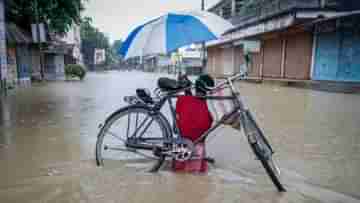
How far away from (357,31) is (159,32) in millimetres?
12515

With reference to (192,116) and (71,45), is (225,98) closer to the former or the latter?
(192,116)

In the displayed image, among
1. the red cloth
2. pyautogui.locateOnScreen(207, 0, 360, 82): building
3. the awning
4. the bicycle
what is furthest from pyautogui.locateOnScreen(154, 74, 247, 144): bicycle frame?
the awning

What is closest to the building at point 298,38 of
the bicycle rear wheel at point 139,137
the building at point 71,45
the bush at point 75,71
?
the bicycle rear wheel at point 139,137

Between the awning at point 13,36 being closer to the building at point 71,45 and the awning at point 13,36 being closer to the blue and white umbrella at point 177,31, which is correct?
the building at point 71,45

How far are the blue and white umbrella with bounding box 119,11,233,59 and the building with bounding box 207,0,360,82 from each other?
6730mm

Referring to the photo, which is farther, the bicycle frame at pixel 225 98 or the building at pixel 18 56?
the building at pixel 18 56

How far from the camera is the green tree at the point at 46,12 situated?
15.0 m

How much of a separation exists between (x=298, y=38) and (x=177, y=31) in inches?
577

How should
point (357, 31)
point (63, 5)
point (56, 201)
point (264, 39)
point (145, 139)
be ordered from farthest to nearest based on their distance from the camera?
1. point (264, 39)
2. point (63, 5)
3. point (357, 31)
4. point (145, 139)
5. point (56, 201)

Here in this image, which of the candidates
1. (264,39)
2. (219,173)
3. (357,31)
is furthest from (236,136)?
(264,39)

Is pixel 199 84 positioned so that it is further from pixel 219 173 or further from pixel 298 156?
pixel 298 156

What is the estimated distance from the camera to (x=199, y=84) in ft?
9.18

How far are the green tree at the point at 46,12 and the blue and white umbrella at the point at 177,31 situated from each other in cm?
1355

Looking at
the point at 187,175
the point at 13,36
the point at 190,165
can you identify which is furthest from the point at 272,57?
the point at 187,175
